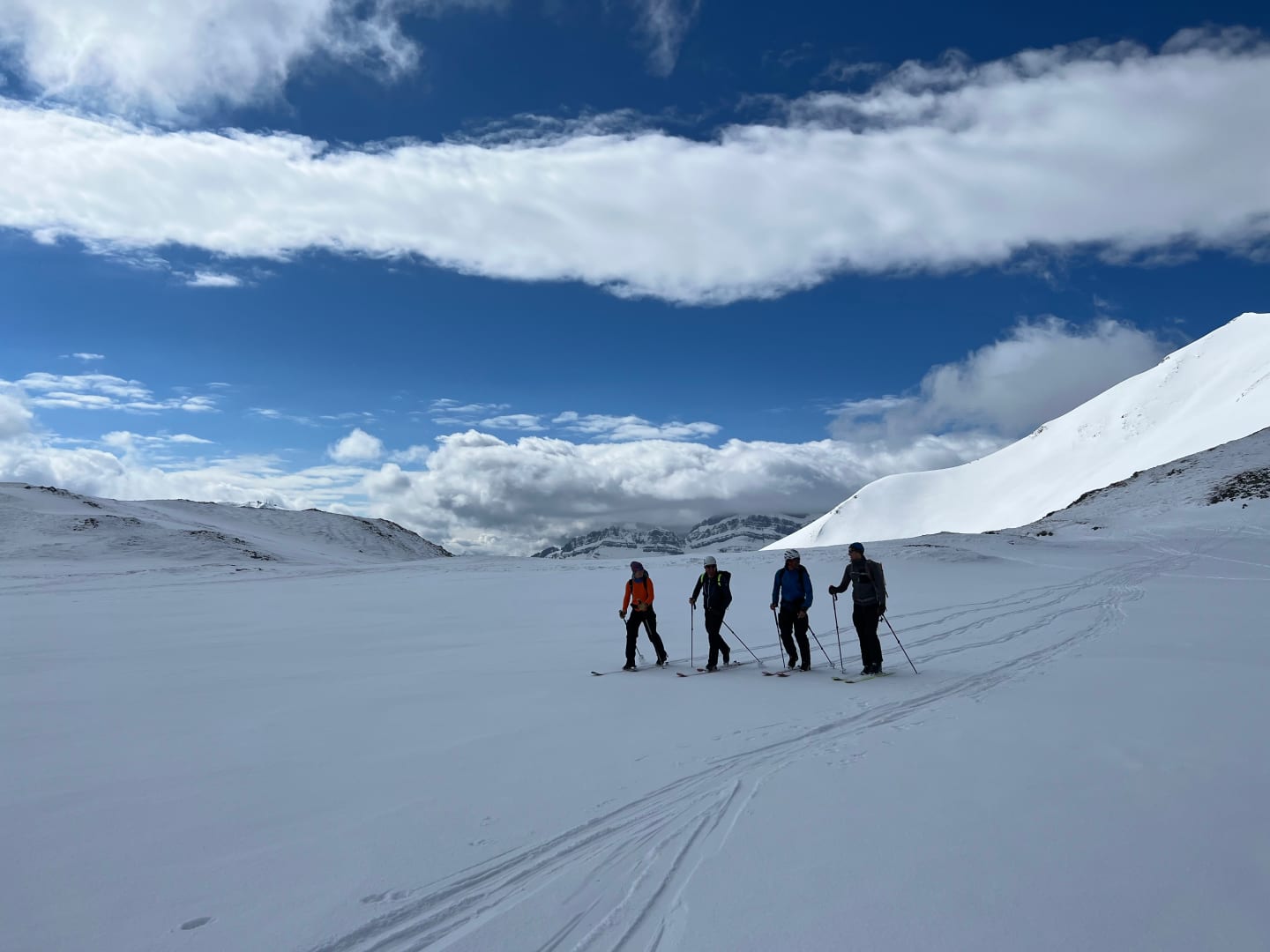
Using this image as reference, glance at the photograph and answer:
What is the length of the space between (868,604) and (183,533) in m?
58.1

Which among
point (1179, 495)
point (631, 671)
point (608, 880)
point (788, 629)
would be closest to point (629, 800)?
point (608, 880)

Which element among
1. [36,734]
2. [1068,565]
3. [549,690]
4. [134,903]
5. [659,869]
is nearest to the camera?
[134,903]

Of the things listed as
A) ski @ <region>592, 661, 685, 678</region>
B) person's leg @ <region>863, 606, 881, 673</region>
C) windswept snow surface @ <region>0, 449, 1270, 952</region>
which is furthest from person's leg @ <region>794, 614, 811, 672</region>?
ski @ <region>592, 661, 685, 678</region>

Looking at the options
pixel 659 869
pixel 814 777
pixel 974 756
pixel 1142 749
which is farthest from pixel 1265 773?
pixel 659 869

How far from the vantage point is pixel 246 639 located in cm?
1680

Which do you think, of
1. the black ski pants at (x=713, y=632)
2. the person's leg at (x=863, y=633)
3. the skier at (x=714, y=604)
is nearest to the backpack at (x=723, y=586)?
the skier at (x=714, y=604)

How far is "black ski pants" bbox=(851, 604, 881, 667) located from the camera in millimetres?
12141

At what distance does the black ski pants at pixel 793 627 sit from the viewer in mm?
12578

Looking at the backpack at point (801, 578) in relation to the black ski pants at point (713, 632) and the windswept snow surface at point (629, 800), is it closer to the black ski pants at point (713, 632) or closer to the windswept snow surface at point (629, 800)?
the black ski pants at point (713, 632)

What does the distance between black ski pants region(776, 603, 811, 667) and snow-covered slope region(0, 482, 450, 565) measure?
44.1 metres

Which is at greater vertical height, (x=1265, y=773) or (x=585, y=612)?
(x=585, y=612)

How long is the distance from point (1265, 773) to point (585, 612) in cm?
1749

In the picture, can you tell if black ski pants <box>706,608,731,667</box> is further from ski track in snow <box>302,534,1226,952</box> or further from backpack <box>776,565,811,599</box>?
ski track in snow <box>302,534,1226,952</box>

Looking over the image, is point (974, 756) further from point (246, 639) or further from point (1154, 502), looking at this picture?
point (1154, 502)
